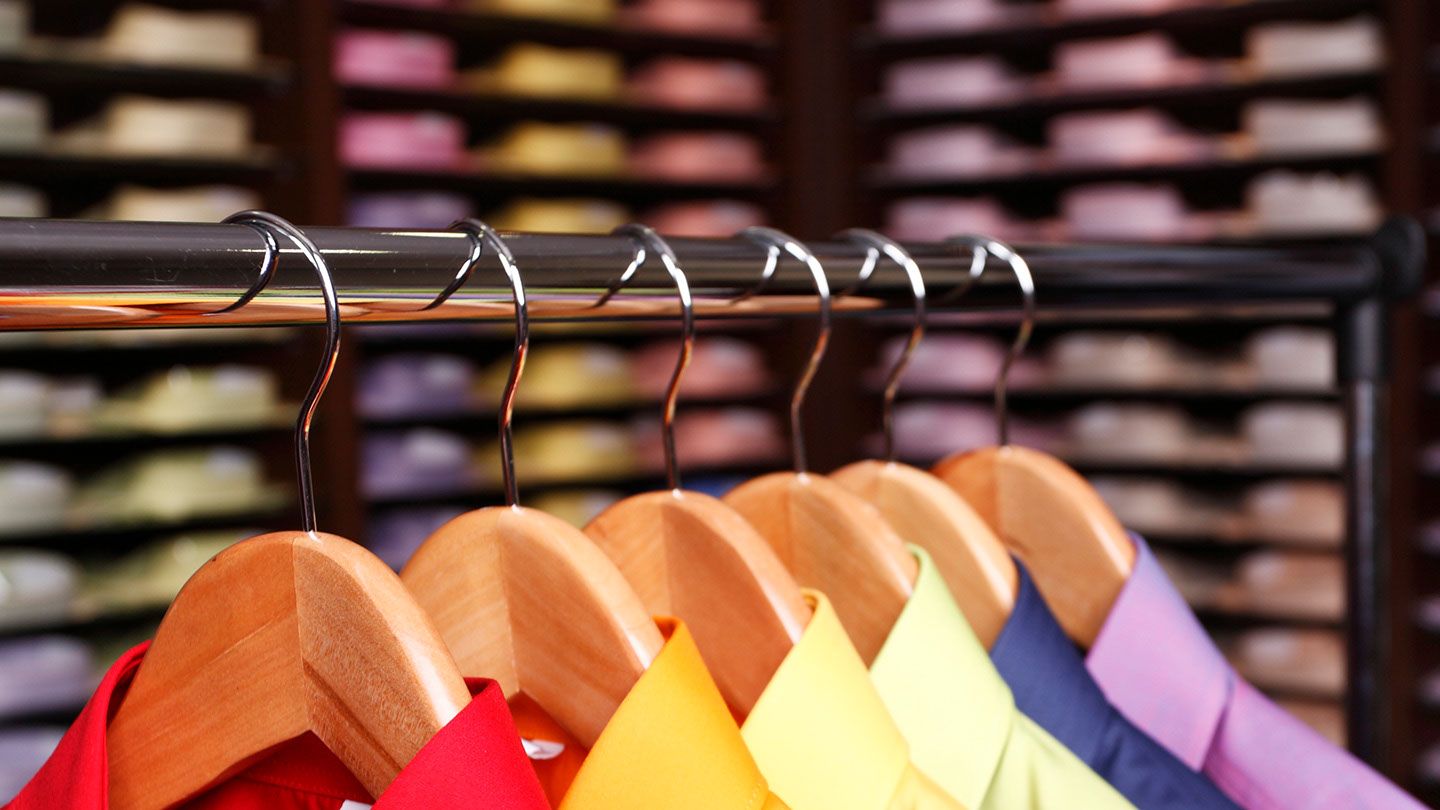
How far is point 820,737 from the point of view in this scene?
57 centimetres

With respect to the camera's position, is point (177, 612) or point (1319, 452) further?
point (1319, 452)

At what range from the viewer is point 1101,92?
3.57 meters

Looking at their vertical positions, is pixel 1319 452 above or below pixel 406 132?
below

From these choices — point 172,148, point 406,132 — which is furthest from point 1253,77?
point 172,148

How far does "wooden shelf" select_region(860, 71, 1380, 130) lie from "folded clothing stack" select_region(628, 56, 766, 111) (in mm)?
388

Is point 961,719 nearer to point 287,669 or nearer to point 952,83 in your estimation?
point 287,669

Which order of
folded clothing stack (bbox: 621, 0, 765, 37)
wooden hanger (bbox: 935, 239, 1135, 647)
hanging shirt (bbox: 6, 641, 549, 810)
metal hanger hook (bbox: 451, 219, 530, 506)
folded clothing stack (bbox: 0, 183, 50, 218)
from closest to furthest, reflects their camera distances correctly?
hanging shirt (bbox: 6, 641, 549, 810) → metal hanger hook (bbox: 451, 219, 530, 506) → wooden hanger (bbox: 935, 239, 1135, 647) → folded clothing stack (bbox: 0, 183, 50, 218) → folded clothing stack (bbox: 621, 0, 765, 37)

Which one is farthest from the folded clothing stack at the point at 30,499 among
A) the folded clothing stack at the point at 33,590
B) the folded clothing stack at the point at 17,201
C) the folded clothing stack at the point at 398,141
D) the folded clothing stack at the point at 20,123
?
the folded clothing stack at the point at 398,141

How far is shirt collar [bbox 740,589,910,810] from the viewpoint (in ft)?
1.85

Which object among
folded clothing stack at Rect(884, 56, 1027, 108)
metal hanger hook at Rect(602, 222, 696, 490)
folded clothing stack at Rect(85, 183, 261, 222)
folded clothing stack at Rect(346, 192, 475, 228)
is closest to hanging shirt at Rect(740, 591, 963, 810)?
metal hanger hook at Rect(602, 222, 696, 490)

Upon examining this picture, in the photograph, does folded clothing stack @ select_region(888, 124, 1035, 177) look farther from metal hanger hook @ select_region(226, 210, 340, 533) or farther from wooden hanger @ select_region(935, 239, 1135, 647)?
metal hanger hook @ select_region(226, 210, 340, 533)

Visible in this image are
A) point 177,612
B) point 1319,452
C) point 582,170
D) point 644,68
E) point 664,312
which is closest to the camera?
point 177,612

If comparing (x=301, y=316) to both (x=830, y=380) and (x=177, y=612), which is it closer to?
(x=177, y=612)

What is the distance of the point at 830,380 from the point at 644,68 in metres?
1.08
